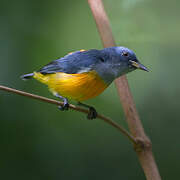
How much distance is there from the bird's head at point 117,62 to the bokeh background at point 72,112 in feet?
5.06

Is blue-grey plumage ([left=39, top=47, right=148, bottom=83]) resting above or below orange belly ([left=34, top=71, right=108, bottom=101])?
above

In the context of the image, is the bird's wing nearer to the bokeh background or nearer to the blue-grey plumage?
the blue-grey plumage

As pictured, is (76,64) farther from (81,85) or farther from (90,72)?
(81,85)

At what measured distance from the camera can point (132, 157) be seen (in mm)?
5023

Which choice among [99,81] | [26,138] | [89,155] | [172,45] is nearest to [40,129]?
[26,138]

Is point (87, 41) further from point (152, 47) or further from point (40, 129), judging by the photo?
point (40, 129)

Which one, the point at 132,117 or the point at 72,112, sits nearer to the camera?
the point at 132,117

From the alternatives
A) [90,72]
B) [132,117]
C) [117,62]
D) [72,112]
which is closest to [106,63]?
[117,62]

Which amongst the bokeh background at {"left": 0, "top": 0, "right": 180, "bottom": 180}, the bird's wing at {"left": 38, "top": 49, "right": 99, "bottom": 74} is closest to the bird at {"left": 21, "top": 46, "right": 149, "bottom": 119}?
the bird's wing at {"left": 38, "top": 49, "right": 99, "bottom": 74}

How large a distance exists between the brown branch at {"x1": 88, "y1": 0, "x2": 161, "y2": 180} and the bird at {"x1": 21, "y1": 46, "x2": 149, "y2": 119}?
0.36 m

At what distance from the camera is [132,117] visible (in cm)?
268

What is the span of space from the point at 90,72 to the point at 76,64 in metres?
0.23

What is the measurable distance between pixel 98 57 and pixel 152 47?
7.08 ft

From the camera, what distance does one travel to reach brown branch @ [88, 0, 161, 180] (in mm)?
2366
